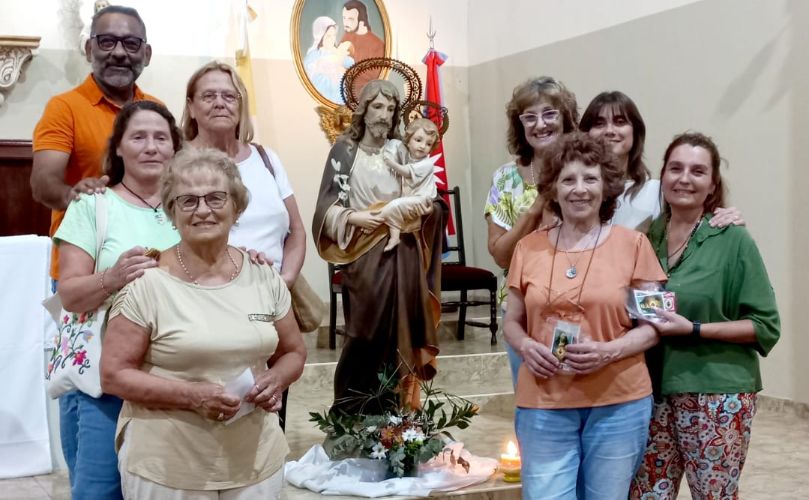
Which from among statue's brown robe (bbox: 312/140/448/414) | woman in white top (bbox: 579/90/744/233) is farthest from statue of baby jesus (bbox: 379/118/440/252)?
woman in white top (bbox: 579/90/744/233)

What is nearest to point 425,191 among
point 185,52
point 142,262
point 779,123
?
point 142,262

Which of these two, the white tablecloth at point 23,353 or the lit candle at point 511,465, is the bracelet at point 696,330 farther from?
the white tablecloth at point 23,353

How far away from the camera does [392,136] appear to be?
3938mm

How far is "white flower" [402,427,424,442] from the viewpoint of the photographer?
146 inches

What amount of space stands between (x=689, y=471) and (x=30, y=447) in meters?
2.79

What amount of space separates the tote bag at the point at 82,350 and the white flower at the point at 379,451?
1563 mm

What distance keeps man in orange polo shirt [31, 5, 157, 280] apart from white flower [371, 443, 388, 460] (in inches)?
59.3

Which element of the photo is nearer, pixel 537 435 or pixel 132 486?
pixel 132 486

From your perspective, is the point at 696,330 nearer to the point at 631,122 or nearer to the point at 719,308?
the point at 719,308

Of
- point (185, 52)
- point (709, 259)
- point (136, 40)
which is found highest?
point (185, 52)

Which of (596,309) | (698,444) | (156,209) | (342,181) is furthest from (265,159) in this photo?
(698,444)

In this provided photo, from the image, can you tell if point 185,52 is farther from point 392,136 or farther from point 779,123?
point 779,123

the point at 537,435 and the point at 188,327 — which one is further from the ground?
the point at 188,327

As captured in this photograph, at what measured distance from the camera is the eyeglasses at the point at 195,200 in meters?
2.17
